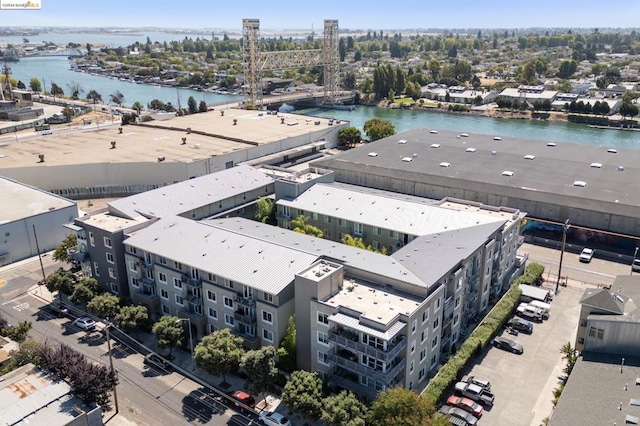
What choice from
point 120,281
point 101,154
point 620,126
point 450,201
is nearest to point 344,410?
point 120,281

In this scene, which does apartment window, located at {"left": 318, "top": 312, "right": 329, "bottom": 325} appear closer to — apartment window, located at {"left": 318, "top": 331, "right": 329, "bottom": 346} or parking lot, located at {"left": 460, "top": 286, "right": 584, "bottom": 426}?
apartment window, located at {"left": 318, "top": 331, "right": 329, "bottom": 346}

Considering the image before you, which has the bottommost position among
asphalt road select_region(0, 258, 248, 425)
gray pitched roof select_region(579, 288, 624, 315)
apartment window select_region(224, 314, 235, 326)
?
asphalt road select_region(0, 258, 248, 425)

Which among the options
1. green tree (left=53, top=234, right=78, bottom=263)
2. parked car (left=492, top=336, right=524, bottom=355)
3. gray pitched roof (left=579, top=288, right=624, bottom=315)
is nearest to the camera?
gray pitched roof (left=579, top=288, right=624, bottom=315)

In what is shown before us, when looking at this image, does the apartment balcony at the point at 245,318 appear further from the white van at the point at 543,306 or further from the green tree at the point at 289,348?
the white van at the point at 543,306

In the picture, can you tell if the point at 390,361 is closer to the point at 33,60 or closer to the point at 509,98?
the point at 509,98

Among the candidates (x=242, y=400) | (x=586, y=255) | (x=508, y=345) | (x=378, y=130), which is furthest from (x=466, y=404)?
(x=378, y=130)

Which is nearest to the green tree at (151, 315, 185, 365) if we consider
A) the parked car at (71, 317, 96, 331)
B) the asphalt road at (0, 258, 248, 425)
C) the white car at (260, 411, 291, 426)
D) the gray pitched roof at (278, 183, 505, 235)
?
the asphalt road at (0, 258, 248, 425)
